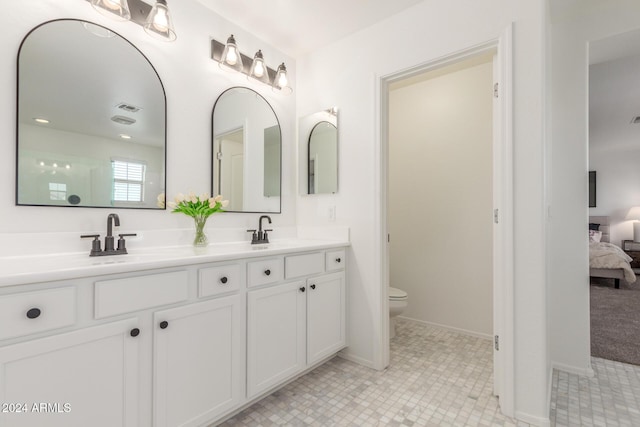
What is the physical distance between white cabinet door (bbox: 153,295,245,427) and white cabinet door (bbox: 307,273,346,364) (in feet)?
1.70

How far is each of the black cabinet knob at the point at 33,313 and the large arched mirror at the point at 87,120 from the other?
0.67 m

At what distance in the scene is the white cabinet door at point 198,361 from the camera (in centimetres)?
125

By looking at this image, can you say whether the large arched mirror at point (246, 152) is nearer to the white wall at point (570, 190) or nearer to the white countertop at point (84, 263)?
the white countertop at point (84, 263)

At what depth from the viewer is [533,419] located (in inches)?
61.2

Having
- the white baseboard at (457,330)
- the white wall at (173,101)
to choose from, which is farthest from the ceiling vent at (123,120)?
the white baseboard at (457,330)

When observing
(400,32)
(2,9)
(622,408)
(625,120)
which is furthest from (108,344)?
(625,120)

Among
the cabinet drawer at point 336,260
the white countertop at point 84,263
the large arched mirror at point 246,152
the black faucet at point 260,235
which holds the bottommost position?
the cabinet drawer at point 336,260

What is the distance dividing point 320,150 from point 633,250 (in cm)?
695

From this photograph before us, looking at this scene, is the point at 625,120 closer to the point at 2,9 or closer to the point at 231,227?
the point at 231,227

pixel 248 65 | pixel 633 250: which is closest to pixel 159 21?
pixel 248 65

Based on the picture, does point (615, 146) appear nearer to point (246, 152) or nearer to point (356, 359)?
point (356, 359)

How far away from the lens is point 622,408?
168 cm

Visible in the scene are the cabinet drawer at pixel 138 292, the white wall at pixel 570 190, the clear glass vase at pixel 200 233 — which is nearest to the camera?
the cabinet drawer at pixel 138 292

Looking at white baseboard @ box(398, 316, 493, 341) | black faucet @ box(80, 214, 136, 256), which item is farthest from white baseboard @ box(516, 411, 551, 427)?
black faucet @ box(80, 214, 136, 256)
